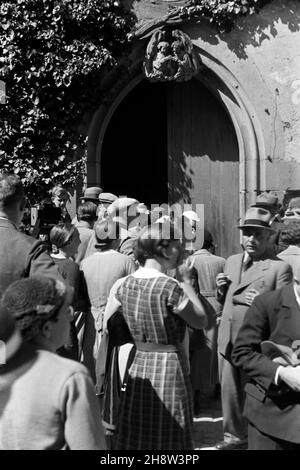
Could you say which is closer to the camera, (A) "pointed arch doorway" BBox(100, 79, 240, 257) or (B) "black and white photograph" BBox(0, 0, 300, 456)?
(B) "black and white photograph" BBox(0, 0, 300, 456)

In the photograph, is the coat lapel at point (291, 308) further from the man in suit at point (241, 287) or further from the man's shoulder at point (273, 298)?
the man in suit at point (241, 287)

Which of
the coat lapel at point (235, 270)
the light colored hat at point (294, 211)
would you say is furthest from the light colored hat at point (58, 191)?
the coat lapel at point (235, 270)

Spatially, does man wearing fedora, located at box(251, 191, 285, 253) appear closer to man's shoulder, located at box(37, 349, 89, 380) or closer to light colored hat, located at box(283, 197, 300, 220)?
light colored hat, located at box(283, 197, 300, 220)

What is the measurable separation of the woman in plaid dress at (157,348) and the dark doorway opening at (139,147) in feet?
21.3

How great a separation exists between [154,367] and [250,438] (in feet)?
2.23

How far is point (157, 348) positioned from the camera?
3.77 m

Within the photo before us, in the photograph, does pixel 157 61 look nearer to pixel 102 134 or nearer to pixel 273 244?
pixel 102 134

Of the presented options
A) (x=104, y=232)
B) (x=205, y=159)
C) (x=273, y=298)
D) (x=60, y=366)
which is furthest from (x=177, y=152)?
(x=60, y=366)

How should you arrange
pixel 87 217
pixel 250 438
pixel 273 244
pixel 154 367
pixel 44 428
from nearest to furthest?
pixel 44 428
pixel 250 438
pixel 154 367
pixel 273 244
pixel 87 217

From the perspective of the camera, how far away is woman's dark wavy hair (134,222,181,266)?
12.4 feet

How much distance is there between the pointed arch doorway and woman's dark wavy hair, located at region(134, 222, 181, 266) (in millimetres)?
6083

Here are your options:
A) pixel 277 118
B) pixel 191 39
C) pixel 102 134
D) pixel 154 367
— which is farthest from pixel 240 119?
pixel 154 367

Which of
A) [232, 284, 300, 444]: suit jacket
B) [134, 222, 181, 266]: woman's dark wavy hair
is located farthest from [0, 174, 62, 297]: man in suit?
[232, 284, 300, 444]: suit jacket

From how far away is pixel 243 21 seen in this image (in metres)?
9.08
